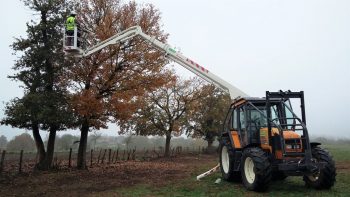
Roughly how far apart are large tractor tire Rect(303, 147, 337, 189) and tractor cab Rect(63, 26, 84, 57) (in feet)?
35.4

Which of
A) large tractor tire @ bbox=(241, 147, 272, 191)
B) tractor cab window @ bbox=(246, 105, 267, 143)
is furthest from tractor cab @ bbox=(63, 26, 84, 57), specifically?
A: large tractor tire @ bbox=(241, 147, 272, 191)

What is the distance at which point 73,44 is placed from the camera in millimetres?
16578

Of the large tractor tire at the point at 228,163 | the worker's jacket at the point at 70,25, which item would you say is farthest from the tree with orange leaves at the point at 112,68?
the large tractor tire at the point at 228,163

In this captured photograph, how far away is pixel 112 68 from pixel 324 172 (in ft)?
45.7

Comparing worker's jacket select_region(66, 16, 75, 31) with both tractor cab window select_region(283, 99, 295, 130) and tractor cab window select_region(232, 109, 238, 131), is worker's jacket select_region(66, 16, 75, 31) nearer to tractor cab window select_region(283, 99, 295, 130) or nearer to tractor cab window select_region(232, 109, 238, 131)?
tractor cab window select_region(232, 109, 238, 131)

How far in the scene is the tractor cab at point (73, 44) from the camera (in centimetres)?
1634

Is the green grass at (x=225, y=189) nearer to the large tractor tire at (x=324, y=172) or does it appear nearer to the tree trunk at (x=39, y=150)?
the large tractor tire at (x=324, y=172)

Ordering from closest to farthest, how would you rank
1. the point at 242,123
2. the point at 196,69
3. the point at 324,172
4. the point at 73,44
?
the point at 324,172 < the point at 242,123 < the point at 196,69 < the point at 73,44

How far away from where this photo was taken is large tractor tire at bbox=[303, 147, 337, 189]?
1152cm

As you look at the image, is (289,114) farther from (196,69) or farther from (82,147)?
(82,147)

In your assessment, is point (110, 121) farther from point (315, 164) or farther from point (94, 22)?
point (315, 164)

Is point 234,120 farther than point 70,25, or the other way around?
point 70,25

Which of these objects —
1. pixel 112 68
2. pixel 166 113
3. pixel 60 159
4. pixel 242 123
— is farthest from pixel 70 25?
pixel 166 113

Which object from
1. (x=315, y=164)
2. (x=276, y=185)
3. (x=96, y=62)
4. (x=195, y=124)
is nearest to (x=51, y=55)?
(x=96, y=62)
